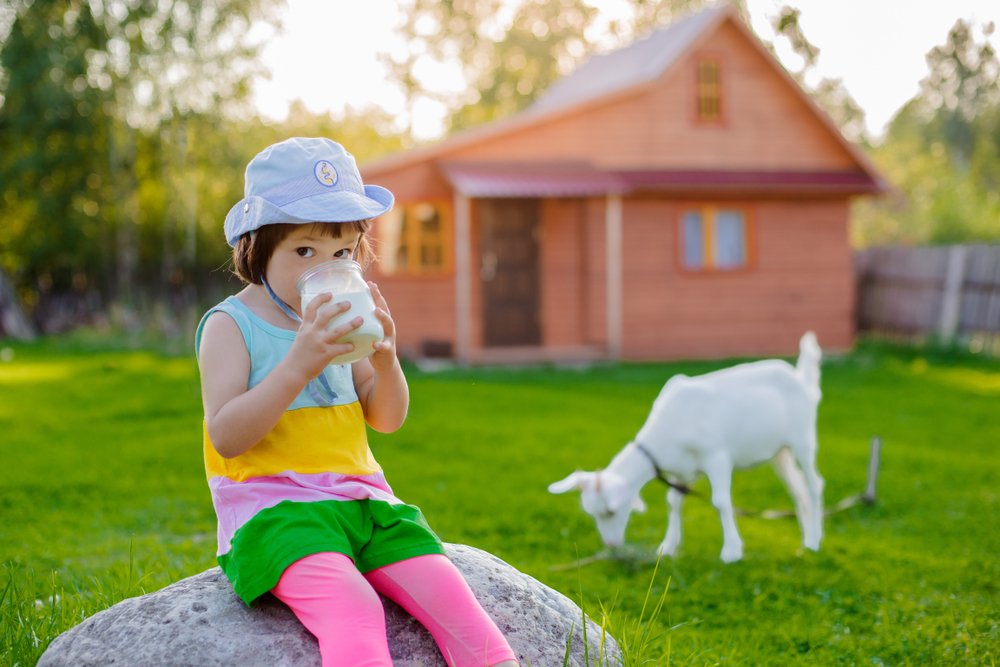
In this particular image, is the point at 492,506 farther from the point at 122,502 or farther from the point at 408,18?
the point at 408,18

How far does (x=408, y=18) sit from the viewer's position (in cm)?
4256

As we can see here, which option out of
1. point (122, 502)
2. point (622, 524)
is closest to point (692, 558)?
point (622, 524)

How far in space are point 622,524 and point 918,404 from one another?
27.5ft

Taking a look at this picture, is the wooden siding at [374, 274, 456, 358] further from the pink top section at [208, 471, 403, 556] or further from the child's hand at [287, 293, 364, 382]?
the child's hand at [287, 293, 364, 382]

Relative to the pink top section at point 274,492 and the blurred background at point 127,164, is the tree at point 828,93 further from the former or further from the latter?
the pink top section at point 274,492

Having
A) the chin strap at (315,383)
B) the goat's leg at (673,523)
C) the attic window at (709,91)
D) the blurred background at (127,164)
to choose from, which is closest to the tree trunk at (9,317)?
the blurred background at (127,164)

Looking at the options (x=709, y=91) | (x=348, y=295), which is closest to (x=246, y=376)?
(x=348, y=295)

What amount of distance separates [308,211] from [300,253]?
16 cm

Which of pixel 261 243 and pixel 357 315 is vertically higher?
pixel 261 243

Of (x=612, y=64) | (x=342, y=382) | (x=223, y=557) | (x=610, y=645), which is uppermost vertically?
(x=612, y=64)

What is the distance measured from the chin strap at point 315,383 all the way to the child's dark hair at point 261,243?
45 mm

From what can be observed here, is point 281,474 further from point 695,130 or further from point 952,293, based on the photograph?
point 952,293

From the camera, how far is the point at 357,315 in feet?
8.65

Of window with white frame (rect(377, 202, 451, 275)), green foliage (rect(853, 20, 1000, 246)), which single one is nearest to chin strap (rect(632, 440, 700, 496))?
window with white frame (rect(377, 202, 451, 275))
